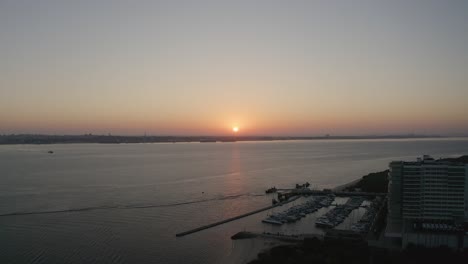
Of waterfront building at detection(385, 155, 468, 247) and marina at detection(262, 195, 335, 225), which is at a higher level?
waterfront building at detection(385, 155, 468, 247)

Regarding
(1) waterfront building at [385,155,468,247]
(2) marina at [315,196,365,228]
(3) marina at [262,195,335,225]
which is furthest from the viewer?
(3) marina at [262,195,335,225]

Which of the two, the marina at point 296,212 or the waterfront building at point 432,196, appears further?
the marina at point 296,212

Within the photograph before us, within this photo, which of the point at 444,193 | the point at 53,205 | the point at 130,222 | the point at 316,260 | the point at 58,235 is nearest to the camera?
the point at 316,260

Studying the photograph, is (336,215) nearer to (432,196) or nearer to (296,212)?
(296,212)

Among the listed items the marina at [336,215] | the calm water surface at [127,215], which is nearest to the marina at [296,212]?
the calm water surface at [127,215]

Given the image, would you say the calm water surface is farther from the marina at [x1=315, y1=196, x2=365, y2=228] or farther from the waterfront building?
the waterfront building

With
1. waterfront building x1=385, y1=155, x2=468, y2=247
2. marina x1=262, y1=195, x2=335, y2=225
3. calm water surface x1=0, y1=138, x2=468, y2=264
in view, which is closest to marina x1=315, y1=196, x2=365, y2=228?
calm water surface x1=0, y1=138, x2=468, y2=264

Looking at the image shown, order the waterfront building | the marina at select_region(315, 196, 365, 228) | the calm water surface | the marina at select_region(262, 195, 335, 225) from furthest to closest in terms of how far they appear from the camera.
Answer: the marina at select_region(262, 195, 335, 225), the marina at select_region(315, 196, 365, 228), the waterfront building, the calm water surface

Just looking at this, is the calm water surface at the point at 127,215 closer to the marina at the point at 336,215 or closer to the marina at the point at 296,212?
the marina at the point at 296,212

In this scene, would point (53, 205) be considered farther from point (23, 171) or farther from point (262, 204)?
point (23, 171)

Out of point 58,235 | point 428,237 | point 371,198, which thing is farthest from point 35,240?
point 371,198

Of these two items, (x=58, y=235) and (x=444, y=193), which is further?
(x=58, y=235)
